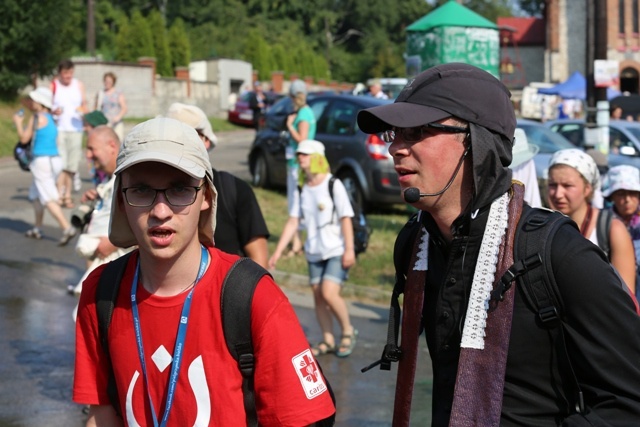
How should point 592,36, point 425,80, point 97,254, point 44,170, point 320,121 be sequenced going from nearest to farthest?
point 425,80 → point 97,254 → point 44,170 → point 592,36 → point 320,121

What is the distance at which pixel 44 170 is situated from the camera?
1347 cm

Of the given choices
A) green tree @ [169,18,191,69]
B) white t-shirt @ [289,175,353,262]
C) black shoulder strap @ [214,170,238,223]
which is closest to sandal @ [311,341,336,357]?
white t-shirt @ [289,175,353,262]

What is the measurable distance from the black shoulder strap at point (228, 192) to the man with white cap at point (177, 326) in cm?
247

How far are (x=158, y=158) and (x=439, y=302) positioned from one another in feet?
2.81

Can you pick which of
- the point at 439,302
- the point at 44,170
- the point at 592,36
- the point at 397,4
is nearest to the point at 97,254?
the point at 439,302

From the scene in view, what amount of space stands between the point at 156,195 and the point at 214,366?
49 centimetres

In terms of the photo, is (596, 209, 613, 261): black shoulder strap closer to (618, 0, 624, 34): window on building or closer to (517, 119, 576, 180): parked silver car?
(517, 119, 576, 180): parked silver car

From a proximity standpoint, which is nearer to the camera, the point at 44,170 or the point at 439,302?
the point at 439,302

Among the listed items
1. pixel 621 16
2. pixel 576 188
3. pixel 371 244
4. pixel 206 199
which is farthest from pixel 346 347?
pixel 621 16

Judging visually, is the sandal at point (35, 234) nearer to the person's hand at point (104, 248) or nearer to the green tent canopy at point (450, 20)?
the green tent canopy at point (450, 20)

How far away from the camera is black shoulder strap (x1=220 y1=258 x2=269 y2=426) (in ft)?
8.97

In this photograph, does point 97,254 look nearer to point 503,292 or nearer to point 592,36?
point 503,292

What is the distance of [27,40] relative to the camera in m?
30.5

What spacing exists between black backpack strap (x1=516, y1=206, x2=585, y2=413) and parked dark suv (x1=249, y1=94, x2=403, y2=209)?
37.3 ft
